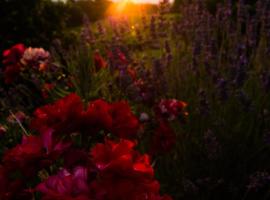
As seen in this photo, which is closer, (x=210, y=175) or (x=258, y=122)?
(x=210, y=175)

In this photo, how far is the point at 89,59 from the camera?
3.93m

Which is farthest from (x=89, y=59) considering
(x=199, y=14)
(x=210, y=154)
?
(x=210, y=154)

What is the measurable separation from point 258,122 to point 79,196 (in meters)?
1.85

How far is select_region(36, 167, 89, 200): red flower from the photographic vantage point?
1127 mm

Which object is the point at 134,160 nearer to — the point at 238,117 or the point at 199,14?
the point at 238,117

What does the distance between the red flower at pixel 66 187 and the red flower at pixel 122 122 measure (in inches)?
14.0

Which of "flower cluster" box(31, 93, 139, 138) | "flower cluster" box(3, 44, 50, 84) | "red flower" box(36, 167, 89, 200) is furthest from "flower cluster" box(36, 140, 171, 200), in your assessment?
"flower cluster" box(3, 44, 50, 84)

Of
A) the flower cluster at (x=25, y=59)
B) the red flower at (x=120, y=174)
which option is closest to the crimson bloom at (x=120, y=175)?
the red flower at (x=120, y=174)

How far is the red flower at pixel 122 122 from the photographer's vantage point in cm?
154

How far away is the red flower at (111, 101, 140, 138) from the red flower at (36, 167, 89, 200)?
1.17 feet

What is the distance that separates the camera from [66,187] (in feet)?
3.77

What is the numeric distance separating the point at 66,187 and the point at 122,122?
434 mm

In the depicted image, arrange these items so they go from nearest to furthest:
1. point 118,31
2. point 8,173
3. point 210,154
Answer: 1. point 8,173
2. point 210,154
3. point 118,31

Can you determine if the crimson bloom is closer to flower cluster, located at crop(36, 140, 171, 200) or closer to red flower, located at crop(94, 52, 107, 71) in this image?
flower cluster, located at crop(36, 140, 171, 200)
